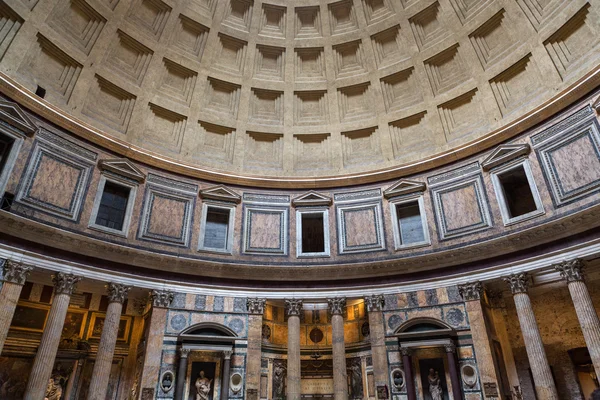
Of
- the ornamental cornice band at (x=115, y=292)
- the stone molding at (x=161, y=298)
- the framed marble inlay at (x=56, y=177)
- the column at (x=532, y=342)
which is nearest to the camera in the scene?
the column at (x=532, y=342)

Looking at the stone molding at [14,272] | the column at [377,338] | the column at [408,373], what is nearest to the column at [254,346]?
the column at [377,338]

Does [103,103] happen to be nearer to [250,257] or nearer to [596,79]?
[250,257]

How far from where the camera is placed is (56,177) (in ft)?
49.3

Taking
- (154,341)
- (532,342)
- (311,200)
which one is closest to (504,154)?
(532,342)

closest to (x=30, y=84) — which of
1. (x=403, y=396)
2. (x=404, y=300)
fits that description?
(x=404, y=300)

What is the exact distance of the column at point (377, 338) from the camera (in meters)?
15.5

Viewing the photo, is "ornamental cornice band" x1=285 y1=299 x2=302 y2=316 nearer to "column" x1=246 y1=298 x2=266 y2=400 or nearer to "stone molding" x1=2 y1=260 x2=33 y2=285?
"column" x1=246 y1=298 x2=266 y2=400

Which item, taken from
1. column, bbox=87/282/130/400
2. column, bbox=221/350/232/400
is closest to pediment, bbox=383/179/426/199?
column, bbox=221/350/232/400

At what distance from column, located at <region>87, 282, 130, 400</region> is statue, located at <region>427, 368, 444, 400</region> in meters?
11.9

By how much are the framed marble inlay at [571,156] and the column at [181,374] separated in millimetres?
15090

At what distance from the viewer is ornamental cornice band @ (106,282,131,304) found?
49.3 ft

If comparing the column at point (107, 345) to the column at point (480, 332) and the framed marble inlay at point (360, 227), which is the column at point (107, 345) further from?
the column at point (480, 332)

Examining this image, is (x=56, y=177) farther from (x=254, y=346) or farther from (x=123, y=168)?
(x=254, y=346)

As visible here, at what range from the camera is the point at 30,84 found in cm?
1516
